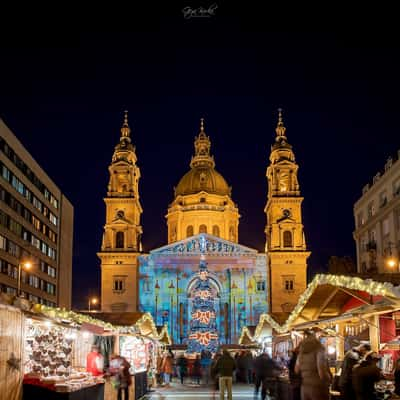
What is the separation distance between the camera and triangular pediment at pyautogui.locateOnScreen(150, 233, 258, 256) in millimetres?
A: 75938

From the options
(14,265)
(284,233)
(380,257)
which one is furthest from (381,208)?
(14,265)

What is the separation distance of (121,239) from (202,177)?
1728cm

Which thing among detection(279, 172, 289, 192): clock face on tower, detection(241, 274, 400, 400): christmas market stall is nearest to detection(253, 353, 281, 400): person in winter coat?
detection(241, 274, 400, 400): christmas market stall

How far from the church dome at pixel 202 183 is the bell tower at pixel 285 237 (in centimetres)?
1211

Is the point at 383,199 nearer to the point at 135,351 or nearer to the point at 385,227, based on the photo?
the point at 385,227

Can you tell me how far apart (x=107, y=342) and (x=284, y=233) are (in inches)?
2050

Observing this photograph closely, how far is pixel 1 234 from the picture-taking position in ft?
179

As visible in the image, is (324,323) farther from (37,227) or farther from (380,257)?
(37,227)

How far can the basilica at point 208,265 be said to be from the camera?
243 feet

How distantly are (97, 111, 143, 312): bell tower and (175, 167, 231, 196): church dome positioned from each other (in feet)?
37.2

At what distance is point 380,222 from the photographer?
52.2m

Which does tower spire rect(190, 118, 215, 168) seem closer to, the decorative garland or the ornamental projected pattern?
the ornamental projected pattern

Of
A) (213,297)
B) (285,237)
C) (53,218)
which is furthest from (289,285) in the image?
(53,218)

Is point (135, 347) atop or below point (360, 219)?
below
